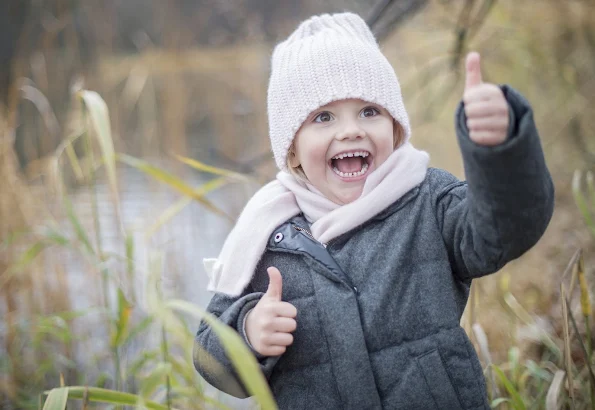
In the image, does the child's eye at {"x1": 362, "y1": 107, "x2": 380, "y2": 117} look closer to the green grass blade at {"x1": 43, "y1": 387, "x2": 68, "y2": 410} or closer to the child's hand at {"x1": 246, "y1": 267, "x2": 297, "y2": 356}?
the child's hand at {"x1": 246, "y1": 267, "x2": 297, "y2": 356}

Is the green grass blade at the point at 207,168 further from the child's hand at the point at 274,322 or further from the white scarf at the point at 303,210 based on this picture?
the child's hand at the point at 274,322

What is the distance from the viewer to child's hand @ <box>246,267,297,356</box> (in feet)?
3.84

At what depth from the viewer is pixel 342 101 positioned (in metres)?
1.28

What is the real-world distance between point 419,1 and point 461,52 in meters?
0.40

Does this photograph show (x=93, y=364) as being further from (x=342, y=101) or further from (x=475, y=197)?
(x=475, y=197)

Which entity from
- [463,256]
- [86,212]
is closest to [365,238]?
[463,256]

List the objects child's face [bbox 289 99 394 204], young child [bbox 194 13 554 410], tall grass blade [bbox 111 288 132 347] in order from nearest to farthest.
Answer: young child [bbox 194 13 554 410]
child's face [bbox 289 99 394 204]
tall grass blade [bbox 111 288 132 347]

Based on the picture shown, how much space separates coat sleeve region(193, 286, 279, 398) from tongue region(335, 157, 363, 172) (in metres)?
0.28

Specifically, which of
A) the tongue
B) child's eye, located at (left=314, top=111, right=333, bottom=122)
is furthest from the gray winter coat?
child's eye, located at (left=314, top=111, right=333, bottom=122)

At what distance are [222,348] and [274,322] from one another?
14 cm

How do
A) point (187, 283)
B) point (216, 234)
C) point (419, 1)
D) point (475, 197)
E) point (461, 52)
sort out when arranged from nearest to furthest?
point (475, 197), point (419, 1), point (461, 52), point (187, 283), point (216, 234)

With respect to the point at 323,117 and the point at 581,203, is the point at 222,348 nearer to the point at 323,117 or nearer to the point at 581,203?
the point at 323,117

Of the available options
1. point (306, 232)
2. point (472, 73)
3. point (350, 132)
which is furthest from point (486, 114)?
point (306, 232)

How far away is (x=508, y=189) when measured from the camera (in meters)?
1.00
